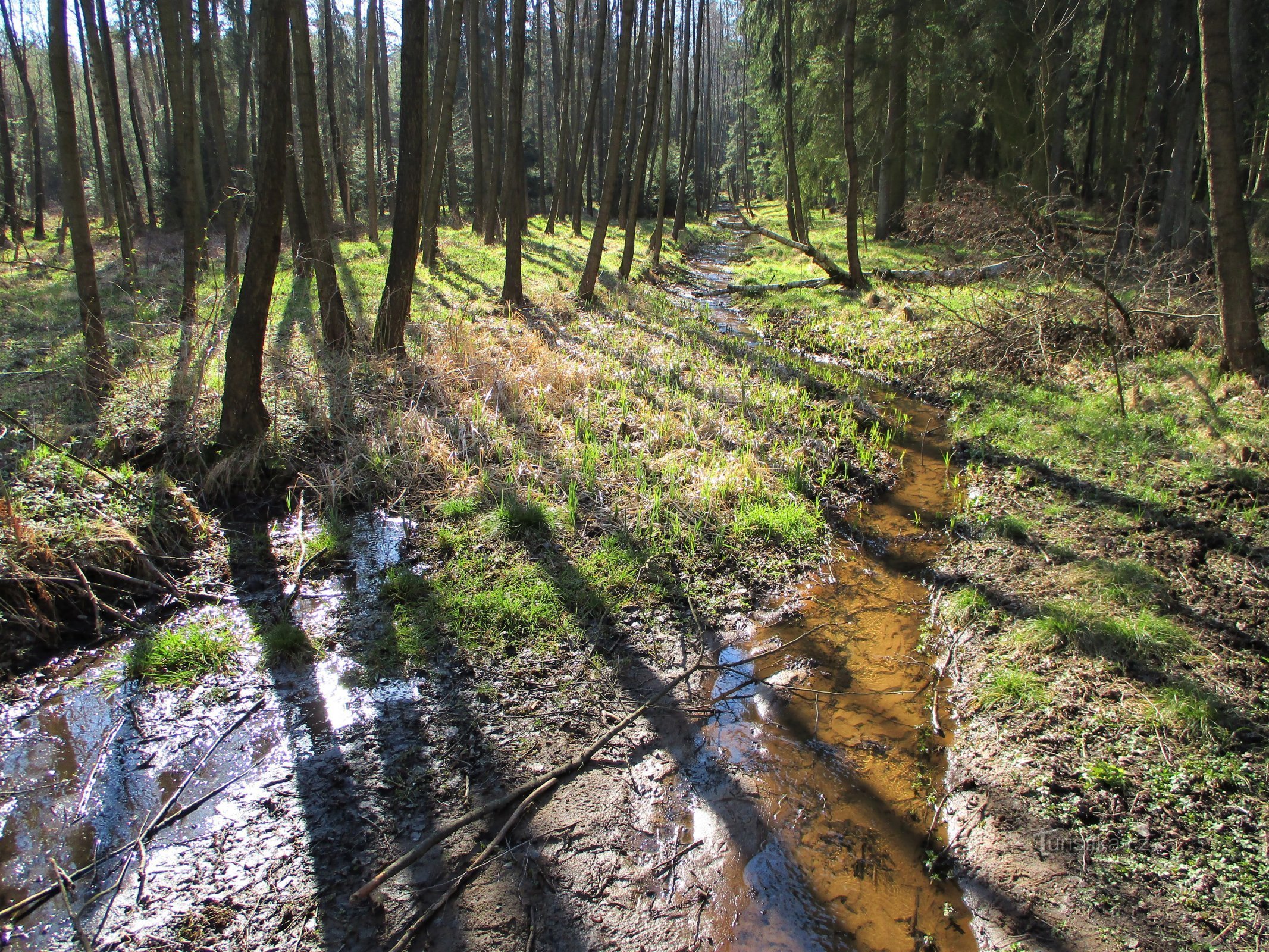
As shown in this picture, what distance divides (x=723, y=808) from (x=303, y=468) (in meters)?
4.97

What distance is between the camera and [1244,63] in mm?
11359

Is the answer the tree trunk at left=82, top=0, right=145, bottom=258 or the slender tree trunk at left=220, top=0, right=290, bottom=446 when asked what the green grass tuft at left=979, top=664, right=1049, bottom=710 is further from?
the tree trunk at left=82, top=0, right=145, bottom=258

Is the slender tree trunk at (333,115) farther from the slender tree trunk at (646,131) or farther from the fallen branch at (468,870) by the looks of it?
the fallen branch at (468,870)

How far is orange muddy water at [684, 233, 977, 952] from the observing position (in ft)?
9.69

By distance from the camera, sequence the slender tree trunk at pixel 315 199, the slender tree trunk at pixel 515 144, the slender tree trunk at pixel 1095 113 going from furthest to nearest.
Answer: the slender tree trunk at pixel 1095 113
the slender tree trunk at pixel 515 144
the slender tree trunk at pixel 315 199

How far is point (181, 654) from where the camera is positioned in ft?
13.9

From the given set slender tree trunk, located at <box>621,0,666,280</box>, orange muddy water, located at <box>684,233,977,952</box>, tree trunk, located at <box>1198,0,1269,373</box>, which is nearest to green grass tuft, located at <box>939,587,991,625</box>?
orange muddy water, located at <box>684,233,977,952</box>

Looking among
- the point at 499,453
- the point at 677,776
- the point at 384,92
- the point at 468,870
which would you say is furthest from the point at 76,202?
the point at 384,92

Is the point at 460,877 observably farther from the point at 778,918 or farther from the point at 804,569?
the point at 804,569

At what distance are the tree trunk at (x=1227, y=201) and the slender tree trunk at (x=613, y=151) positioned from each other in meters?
8.26

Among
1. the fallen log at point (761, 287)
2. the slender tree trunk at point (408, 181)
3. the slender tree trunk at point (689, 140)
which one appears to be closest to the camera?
the slender tree trunk at point (408, 181)

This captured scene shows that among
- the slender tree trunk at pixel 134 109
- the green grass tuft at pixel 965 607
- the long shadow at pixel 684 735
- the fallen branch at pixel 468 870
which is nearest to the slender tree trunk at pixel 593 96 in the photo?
the slender tree trunk at pixel 134 109

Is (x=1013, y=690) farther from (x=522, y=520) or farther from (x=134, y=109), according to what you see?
(x=134, y=109)

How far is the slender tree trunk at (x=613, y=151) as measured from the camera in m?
12.4
